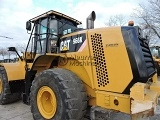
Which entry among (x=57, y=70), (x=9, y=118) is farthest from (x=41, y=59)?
(x=9, y=118)

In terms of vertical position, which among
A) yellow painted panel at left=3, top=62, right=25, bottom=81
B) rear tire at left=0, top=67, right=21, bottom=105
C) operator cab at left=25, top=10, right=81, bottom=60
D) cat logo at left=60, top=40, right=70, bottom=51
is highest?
operator cab at left=25, top=10, right=81, bottom=60

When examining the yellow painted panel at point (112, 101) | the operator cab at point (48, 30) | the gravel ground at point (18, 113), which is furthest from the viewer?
the operator cab at point (48, 30)

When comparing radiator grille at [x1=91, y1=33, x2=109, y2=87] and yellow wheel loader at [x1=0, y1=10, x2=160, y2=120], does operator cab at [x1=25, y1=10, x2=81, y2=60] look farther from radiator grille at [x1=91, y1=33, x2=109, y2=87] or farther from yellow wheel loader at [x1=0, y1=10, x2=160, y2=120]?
radiator grille at [x1=91, y1=33, x2=109, y2=87]

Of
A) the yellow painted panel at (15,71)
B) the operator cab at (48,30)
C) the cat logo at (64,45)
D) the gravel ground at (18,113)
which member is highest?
the operator cab at (48,30)

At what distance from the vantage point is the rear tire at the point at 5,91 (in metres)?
5.79

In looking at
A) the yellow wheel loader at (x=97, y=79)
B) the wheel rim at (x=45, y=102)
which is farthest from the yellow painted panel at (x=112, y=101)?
the wheel rim at (x=45, y=102)

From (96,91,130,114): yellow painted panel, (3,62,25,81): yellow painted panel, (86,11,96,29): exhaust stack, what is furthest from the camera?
(3,62,25,81): yellow painted panel

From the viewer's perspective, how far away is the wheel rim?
3.98 m

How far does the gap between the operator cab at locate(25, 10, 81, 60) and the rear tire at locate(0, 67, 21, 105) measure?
3.05 feet

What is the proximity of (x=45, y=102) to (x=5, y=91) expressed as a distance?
2.20 meters

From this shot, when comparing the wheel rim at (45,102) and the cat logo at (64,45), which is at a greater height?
the cat logo at (64,45)

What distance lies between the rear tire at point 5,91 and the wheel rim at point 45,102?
2.09 meters

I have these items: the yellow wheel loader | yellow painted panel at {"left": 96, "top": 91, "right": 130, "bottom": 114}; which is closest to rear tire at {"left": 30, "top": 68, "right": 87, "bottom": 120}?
the yellow wheel loader

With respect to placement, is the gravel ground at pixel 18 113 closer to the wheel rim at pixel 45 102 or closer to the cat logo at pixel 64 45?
the wheel rim at pixel 45 102
